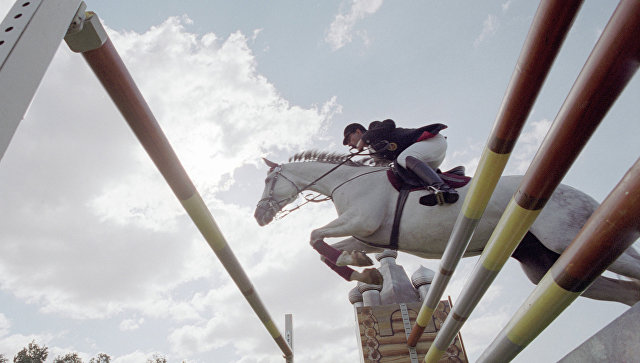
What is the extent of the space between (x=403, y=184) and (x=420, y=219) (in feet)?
1.32

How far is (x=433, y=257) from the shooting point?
2932 mm

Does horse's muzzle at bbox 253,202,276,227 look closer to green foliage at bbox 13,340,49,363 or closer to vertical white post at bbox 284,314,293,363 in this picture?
Answer: vertical white post at bbox 284,314,293,363

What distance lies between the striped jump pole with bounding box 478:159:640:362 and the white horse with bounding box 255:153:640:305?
129cm

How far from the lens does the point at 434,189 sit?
104 inches

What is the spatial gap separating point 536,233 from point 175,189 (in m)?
2.37

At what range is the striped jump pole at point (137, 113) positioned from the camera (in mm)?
1084

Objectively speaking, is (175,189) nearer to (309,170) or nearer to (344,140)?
(309,170)

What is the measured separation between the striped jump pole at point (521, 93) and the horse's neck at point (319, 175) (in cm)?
167

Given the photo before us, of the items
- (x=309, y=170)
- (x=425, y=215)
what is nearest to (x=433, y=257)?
(x=425, y=215)

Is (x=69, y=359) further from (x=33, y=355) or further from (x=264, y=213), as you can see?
(x=264, y=213)

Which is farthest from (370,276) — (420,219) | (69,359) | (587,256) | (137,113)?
(69,359)

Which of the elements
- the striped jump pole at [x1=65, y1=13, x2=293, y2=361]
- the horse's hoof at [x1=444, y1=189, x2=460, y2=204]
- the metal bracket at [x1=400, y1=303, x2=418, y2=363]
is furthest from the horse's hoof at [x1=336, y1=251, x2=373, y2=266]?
the metal bracket at [x1=400, y1=303, x2=418, y2=363]

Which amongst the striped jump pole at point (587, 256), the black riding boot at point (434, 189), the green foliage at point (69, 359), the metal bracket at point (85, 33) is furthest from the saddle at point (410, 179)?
the green foliage at point (69, 359)

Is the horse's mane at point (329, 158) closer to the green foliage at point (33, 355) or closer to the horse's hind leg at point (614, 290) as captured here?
the horse's hind leg at point (614, 290)
